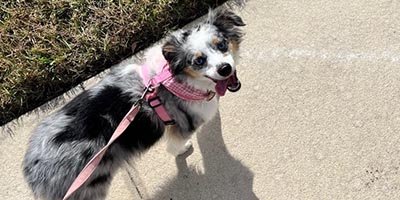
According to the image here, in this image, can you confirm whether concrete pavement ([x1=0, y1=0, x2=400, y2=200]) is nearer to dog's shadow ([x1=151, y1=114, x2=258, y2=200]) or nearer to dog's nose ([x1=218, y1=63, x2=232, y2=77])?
Answer: dog's shadow ([x1=151, y1=114, x2=258, y2=200])

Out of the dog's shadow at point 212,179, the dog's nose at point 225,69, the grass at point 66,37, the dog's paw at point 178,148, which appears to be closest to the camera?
the dog's nose at point 225,69

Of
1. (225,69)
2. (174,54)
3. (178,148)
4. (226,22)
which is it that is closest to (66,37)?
(178,148)

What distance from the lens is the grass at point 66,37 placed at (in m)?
4.37

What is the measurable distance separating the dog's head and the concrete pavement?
0.93 metres

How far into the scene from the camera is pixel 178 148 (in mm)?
3893

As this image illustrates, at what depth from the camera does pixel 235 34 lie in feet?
11.3

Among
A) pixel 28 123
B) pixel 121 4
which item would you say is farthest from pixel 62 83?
pixel 121 4

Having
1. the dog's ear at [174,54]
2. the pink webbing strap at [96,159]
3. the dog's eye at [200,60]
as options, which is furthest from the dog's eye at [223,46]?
the pink webbing strap at [96,159]

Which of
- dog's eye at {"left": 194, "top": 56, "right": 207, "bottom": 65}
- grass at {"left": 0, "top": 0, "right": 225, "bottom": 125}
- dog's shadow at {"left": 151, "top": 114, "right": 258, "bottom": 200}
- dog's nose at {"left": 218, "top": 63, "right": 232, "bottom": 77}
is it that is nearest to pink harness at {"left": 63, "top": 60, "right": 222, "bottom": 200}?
dog's eye at {"left": 194, "top": 56, "right": 207, "bottom": 65}

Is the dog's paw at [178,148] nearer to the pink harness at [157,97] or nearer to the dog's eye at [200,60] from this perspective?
the pink harness at [157,97]

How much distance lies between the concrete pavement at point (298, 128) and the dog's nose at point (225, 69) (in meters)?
1.06

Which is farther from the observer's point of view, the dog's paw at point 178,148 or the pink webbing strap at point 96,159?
the dog's paw at point 178,148

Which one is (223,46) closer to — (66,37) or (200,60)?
(200,60)

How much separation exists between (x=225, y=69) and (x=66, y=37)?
1912 mm
